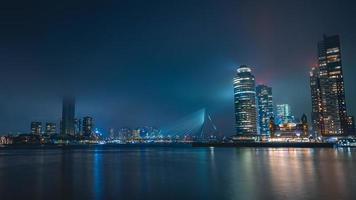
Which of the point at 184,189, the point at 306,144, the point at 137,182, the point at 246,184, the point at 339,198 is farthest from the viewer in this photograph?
the point at 306,144

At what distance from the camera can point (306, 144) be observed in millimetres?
167000

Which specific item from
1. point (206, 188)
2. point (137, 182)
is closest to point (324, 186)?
point (206, 188)

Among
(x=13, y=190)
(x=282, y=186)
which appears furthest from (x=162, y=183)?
(x=13, y=190)

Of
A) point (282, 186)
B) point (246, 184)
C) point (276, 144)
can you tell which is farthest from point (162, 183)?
point (276, 144)

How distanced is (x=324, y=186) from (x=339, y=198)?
5424 mm

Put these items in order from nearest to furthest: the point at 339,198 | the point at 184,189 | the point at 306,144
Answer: the point at 339,198, the point at 184,189, the point at 306,144

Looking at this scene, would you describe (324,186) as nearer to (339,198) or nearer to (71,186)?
(339,198)

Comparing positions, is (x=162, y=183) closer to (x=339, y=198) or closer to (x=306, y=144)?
(x=339, y=198)

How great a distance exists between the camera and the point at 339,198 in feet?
73.1

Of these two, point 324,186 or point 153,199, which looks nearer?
point 153,199

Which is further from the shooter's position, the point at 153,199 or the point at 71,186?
the point at 71,186

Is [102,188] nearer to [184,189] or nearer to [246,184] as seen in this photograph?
[184,189]

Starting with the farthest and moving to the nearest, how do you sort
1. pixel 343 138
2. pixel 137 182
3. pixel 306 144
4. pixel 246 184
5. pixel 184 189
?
1. pixel 343 138
2. pixel 306 144
3. pixel 137 182
4. pixel 246 184
5. pixel 184 189

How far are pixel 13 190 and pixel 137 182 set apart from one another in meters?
10.8
